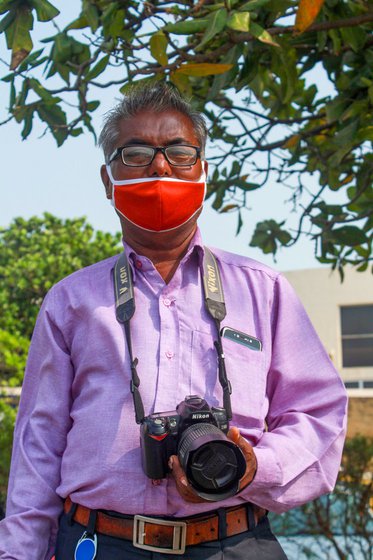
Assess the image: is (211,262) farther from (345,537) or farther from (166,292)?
(345,537)

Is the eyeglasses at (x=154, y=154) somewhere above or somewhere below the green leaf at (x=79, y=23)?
below

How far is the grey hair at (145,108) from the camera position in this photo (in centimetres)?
240

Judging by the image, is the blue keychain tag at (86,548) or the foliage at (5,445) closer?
the blue keychain tag at (86,548)

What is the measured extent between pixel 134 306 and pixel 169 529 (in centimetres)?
59

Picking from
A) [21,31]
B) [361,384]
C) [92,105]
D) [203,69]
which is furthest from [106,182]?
[361,384]

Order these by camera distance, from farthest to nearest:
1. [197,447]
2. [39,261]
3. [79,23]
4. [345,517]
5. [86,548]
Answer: [39,261] < [345,517] < [79,23] < [86,548] < [197,447]

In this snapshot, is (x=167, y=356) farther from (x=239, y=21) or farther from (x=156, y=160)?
(x=239, y=21)

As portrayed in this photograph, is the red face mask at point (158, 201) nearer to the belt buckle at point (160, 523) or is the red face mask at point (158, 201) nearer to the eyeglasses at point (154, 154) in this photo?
the eyeglasses at point (154, 154)

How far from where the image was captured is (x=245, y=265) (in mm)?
2408

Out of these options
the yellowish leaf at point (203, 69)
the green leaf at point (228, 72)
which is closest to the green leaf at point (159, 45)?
the yellowish leaf at point (203, 69)

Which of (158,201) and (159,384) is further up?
(158,201)

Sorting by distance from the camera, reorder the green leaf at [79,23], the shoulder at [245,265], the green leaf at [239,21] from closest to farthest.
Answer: the shoulder at [245,265], the green leaf at [239,21], the green leaf at [79,23]

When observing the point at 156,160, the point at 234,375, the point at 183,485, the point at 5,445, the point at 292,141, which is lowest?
the point at 5,445

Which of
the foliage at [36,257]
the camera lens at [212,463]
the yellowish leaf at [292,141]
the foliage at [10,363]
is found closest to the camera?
the camera lens at [212,463]
